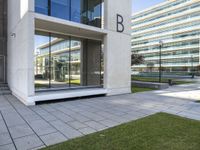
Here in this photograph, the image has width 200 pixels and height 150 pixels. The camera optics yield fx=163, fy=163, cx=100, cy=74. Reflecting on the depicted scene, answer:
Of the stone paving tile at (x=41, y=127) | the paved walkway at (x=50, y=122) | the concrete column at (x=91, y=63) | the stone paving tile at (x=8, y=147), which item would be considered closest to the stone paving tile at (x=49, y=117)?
the paved walkway at (x=50, y=122)

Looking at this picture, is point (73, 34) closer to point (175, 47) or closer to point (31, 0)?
point (31, 0)

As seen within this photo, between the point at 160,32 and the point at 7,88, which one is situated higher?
the point at 160,32

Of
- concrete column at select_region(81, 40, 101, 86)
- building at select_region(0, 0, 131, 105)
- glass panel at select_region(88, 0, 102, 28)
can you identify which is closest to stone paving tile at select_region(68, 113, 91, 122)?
building at select_region(0, 0, 131, 105)

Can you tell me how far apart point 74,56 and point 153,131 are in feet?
26.2

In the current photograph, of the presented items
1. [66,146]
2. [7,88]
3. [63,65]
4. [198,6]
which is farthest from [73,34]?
[198,6]

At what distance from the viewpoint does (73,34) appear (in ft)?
35.1

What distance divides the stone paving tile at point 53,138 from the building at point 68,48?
3719 mm

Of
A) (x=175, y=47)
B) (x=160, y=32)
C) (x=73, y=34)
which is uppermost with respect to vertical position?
(x=160, y=32)

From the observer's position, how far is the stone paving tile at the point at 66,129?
4230mm

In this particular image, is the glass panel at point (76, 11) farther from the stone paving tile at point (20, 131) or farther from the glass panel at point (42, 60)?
the stone paving tile at point (20, 131)

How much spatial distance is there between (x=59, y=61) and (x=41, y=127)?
6.09 metres

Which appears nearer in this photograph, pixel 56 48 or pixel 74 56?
pixel 56 48

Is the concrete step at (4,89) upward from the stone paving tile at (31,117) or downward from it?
upward

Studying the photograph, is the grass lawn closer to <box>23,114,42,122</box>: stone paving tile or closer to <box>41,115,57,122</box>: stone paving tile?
<box>41,115,57,122</box>: stone paving tile
